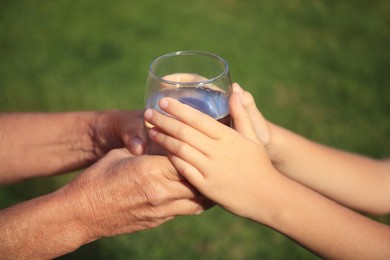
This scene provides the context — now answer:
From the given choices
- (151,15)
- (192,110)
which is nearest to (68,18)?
(151,15)

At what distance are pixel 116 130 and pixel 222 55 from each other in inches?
132

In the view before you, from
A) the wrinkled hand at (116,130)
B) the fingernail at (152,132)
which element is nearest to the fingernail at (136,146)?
the wrinkled hand at (116,130)

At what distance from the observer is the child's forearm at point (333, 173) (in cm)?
216

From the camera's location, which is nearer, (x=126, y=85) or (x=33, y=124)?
(x=33, y=124)

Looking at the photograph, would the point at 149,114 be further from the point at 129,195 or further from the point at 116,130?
the point at 116,130

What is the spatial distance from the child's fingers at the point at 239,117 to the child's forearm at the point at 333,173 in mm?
409

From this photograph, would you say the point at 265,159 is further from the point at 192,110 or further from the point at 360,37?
the point at 360,37

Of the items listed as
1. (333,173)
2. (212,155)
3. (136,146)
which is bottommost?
(333,173)

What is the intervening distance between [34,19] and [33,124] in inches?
177

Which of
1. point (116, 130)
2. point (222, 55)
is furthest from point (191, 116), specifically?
point (222, 55)

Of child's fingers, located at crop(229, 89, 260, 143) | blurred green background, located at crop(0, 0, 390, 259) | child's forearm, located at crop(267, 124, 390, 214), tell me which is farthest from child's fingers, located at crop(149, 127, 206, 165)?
blurred green background, located at crop(0, 0, 390, 259)

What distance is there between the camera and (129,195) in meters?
1.78

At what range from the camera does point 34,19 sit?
6.37 meters

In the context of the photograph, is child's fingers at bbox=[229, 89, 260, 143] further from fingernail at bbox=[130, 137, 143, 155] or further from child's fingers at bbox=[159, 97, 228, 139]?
fingernail at bbox=[130, 137, 143, 155]
